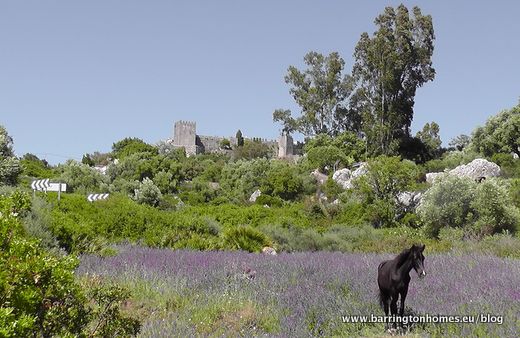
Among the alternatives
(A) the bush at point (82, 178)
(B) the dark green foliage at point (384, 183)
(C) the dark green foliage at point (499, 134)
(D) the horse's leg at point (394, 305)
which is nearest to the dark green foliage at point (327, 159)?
(C) the dark green foliage at point (499, 134)

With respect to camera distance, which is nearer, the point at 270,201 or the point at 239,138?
the point at 270,201

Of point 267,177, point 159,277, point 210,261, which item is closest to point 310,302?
point 159,277

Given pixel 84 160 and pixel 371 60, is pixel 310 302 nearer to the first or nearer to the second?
pixel 371 60

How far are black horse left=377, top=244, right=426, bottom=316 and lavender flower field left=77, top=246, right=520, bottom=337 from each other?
12.1 inches

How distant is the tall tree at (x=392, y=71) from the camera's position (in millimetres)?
40562

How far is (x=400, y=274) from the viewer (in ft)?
15.5

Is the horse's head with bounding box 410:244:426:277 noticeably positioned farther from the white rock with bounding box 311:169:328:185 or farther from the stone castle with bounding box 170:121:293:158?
the stone castle with bounding box 170:121:293:158

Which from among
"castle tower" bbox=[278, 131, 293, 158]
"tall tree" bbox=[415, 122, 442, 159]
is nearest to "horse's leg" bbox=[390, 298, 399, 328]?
"tall tree" bbox=[415, 122, 442, 159]

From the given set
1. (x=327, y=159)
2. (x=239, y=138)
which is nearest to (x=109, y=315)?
(x=327, y=159)

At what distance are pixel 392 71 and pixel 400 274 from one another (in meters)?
37.8

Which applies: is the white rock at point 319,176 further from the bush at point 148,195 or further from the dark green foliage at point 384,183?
the bush at point 148,195

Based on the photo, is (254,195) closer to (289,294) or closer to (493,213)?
(493,213)

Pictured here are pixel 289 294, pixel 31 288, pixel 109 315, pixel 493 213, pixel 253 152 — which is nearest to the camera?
pixel 31 288

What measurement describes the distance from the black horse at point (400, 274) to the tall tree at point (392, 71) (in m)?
36.3
